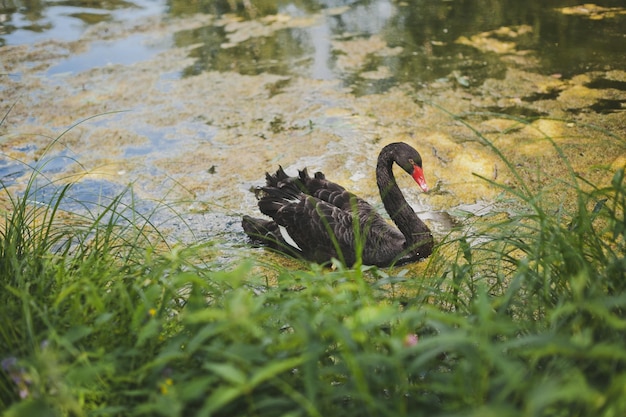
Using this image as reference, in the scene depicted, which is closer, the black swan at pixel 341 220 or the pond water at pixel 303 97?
the black swan at pixel 341 220

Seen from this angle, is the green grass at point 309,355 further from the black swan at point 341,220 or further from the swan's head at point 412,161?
the swan's head at point 412,161

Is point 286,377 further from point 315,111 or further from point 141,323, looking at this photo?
point 315,111

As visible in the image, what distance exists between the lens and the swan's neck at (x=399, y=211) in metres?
2.95

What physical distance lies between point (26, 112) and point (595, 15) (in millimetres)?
5329

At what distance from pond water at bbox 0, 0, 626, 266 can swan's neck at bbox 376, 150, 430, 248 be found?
0.34 metres

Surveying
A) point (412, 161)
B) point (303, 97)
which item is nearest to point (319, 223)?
point (412, 161)

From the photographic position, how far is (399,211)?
2996 mm

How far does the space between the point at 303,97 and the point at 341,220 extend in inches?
84.2

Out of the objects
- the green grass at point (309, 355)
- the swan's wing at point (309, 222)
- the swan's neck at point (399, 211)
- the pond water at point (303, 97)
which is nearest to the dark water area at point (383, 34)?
the pond water at point (303, 97)

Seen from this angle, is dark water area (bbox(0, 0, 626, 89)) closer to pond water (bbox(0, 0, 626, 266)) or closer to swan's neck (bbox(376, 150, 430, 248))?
pond water (bbox(0, 0, 626, 266))

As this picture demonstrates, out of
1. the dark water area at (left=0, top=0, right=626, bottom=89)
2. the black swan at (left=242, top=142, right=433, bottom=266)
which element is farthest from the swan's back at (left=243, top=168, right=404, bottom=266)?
the dark water area at (left=0, top=0, right=626, bottom=89)

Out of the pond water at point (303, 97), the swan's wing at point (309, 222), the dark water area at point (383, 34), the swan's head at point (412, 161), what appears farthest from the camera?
the dark water area at point (383, 34)

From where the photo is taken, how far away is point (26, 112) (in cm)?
489

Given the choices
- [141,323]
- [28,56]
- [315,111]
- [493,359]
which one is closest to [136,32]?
[28,56]
